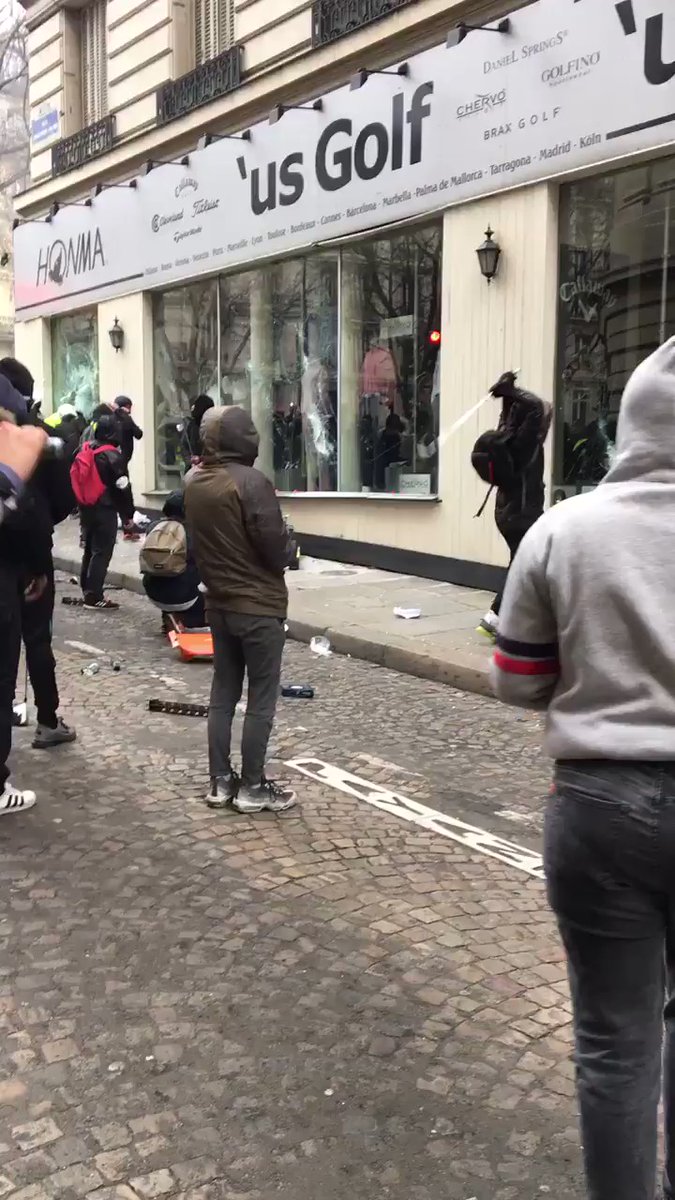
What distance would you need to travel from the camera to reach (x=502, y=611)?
215cm

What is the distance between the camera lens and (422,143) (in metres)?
11.0

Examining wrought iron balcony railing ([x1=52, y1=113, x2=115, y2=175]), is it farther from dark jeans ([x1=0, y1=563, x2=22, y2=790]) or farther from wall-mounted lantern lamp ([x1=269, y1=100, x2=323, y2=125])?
dark jeans ([x1=0, y1=563, x2=22, y2=790])

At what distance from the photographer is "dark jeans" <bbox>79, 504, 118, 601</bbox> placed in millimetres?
10172

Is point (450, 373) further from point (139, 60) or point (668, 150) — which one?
point (139, 60)

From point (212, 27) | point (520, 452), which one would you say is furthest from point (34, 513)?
point (212, 27)

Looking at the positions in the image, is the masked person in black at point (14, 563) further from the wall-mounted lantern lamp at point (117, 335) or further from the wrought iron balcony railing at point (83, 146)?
the wrought iron balcony railing at point (83, 146)

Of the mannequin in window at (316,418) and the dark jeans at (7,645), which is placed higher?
the mannequin in window at (316,418)

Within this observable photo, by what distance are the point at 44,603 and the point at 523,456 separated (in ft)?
13.0

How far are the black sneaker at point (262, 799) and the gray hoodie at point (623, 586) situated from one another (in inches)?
121

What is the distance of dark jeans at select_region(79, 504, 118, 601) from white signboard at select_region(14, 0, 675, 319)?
4600 mm

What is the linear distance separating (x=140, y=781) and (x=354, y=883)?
1.64 metres

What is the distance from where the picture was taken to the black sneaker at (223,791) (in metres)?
5.04

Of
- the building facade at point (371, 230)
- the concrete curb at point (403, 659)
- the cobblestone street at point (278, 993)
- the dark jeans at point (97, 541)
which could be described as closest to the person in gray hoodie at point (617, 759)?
the cobblestone street at point (278, 993)

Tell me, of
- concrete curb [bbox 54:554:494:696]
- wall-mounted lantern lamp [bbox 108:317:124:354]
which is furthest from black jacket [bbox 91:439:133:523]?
wall-mounted lantern lamp [bbox 108:317:124:354]
